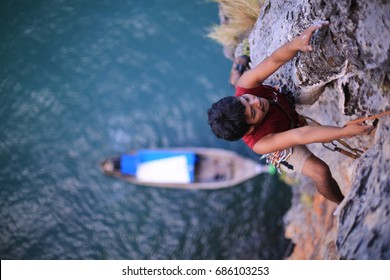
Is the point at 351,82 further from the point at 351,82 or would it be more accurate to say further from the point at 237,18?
the point at 237,18

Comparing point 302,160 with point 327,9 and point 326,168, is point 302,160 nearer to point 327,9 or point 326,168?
point 326,168

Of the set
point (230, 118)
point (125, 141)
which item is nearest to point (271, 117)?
point (230, 118)

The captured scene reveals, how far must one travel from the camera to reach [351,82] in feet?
5.36

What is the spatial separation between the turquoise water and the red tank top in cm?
431

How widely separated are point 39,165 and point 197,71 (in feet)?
11.9

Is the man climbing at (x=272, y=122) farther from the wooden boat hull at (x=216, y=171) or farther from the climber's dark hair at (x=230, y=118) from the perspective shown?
the wooden boat hull at (x=216, y=171)

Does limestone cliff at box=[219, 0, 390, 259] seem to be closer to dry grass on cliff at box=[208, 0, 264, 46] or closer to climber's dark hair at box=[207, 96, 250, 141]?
dry grass on cliff at box=[208, 0, 264, 46]

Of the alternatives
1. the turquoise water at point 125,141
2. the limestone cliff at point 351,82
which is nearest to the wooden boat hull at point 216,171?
the turquoise water at point 125,141

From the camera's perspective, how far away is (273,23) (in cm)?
216

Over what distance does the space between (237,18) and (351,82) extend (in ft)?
5.21

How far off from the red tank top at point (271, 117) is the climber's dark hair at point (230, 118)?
0.07m

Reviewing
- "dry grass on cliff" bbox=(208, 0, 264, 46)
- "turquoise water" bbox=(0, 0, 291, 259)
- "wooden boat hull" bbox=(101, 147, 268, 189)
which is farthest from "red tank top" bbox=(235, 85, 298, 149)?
"turquoise water" bbox=(0, 0, 291, 259)

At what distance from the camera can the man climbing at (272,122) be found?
55.7 inches
